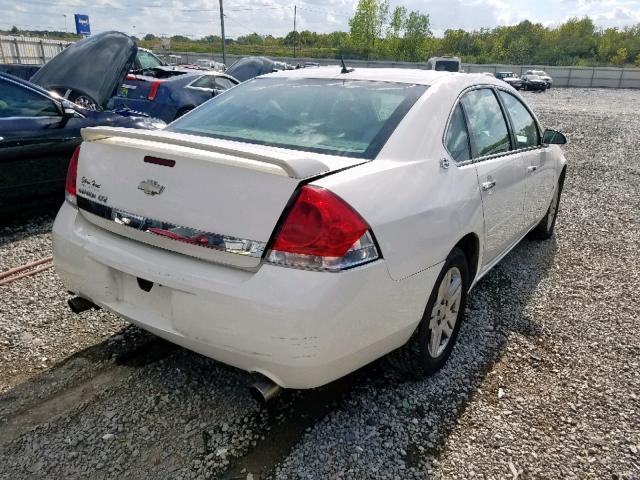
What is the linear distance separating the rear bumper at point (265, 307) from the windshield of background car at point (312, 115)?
69cm

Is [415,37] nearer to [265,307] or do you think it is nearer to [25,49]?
[25,49]

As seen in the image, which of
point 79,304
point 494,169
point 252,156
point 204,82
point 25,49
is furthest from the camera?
point 25,49

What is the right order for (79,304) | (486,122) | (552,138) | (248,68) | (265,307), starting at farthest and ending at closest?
(248,68) → (552,138) → (486,122) → (79,304) → (265,307)

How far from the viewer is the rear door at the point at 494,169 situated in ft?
9.52

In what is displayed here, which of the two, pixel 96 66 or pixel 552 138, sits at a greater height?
pixel 96 66

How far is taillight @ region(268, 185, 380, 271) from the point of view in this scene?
1.86m

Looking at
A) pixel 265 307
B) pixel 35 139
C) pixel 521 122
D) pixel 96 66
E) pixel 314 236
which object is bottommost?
pixel 265 307

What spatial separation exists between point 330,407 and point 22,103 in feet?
13.9

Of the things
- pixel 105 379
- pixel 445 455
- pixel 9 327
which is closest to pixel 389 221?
pixel 445 455

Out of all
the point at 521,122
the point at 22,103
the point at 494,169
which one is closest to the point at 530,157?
the point at 521,122

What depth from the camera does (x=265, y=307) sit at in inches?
72.6

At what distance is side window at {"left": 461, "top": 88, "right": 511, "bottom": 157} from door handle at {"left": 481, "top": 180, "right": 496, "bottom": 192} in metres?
0.17

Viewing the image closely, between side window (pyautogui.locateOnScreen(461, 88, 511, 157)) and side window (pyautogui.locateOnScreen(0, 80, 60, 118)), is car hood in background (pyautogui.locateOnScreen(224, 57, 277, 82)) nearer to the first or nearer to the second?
side window (pyautogui.locateOnScreen(0, 80, 60, 118))

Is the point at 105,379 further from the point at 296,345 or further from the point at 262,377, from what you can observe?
the point at 296,345
